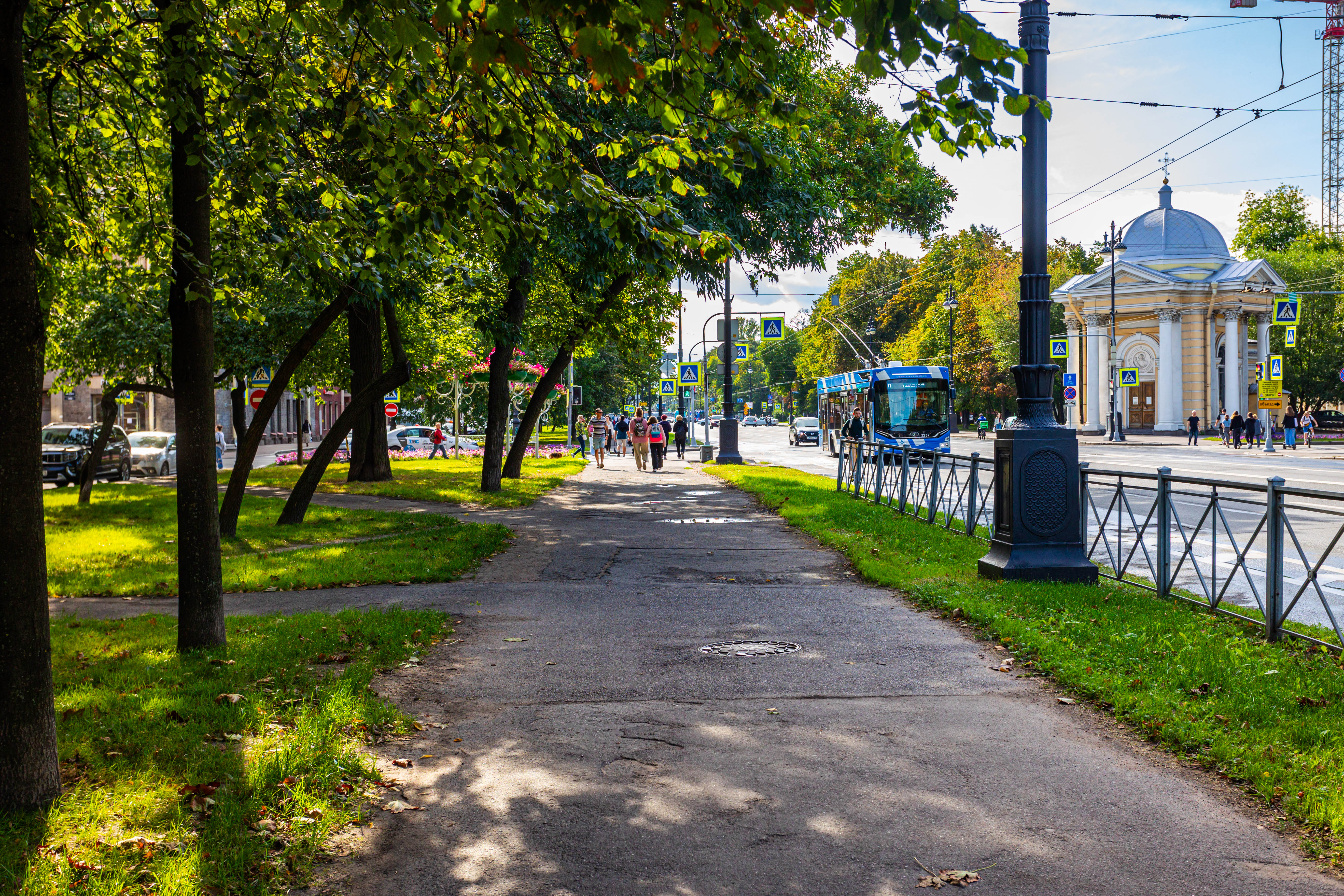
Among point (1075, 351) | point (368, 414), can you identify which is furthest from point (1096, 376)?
point (368, 414)

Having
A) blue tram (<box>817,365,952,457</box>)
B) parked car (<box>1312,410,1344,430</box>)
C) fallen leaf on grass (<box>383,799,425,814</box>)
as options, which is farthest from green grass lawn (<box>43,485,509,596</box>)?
parked car (<box>1312,410,1344,430</box>)

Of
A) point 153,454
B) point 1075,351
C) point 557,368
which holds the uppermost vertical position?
point 1075,351

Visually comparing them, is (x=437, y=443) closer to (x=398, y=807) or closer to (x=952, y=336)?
(x=952, y=336)

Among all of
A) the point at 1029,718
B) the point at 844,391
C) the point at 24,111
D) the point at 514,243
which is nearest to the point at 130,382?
the point at 514,243

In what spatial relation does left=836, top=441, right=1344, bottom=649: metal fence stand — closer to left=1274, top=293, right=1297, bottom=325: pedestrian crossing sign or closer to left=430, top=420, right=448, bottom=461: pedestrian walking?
left=1274, top=293, right=1297, bottom=325: pedestrian crossing sign

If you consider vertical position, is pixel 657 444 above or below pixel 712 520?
above

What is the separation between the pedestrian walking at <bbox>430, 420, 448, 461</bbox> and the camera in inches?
1818

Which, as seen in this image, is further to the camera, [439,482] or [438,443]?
[438,443]

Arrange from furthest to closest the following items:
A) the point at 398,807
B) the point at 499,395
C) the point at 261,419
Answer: the point at 499,395 < the point at 261,419 < the point at 398,807

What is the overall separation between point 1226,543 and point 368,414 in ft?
68.3

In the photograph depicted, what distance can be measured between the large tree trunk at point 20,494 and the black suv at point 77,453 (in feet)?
84.5

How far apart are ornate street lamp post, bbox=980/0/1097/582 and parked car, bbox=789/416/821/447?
50.0 m

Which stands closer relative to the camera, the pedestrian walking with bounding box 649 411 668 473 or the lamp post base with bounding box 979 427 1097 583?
the lamp post base with bounding box 979 427 1097 583

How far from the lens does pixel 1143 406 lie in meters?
64.9
